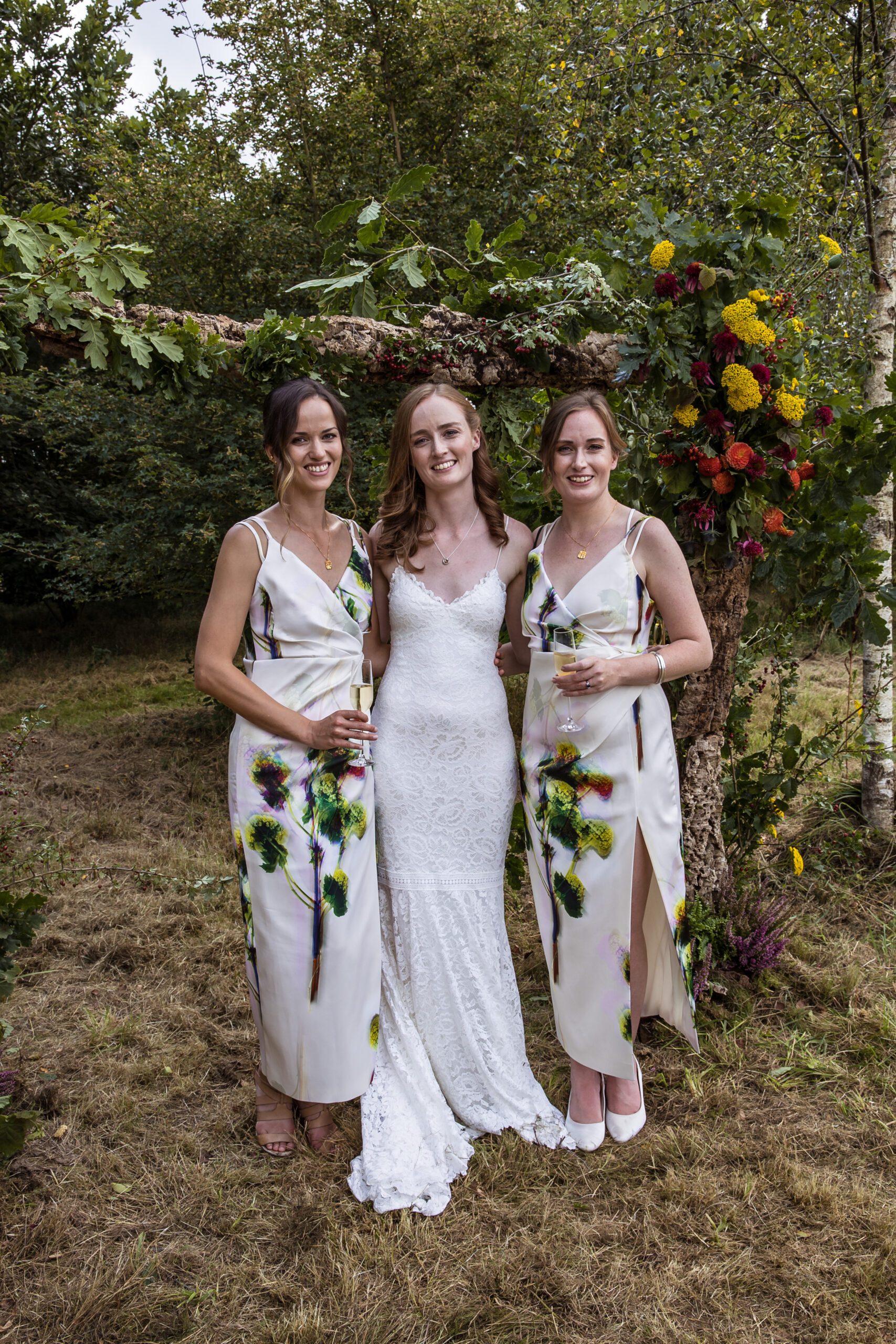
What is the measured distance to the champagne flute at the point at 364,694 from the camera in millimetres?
2254

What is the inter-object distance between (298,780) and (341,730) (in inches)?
9.7

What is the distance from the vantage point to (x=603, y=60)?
554 centimetres

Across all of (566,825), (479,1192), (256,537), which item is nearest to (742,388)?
(566,825)

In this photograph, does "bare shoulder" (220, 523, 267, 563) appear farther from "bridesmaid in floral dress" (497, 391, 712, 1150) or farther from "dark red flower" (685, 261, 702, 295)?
"dark red flower" (685, 261, 702, 295)

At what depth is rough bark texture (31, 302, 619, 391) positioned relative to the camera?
3.06m

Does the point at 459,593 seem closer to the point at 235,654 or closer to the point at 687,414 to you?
the point at 235,654

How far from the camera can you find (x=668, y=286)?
9.66 feet

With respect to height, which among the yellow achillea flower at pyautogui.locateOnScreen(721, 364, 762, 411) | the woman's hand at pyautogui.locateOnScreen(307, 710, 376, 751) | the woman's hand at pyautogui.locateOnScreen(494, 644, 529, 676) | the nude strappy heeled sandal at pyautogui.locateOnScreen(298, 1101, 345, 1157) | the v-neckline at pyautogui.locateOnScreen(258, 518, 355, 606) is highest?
the yellow achillea flower at pyautogui.locateOnScreen(721, 364, 762, 411)

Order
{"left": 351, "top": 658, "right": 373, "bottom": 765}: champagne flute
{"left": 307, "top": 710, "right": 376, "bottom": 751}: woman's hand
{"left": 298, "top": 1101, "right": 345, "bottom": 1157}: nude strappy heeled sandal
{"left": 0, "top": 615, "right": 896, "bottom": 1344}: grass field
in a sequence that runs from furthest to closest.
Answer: {"left": 298, "top": 1101, "right": 345, "bottom": 1157}: nude strappy heeled sandal, {"left": 307, "top": 710, "right": 376, "bottom": 751}: woman's hand, {"left": 351, "top": 658, "right": 373, "bottom": 765}: champagne flute, {"left": 0, "top": 615, "right": 896, "bottom": 1344}: grass field

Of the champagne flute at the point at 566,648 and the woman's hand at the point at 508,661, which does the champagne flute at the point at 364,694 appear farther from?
the champagne flute at the point at 566,648

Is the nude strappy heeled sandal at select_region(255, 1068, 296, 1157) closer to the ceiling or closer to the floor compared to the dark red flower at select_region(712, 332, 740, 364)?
closer to the floor

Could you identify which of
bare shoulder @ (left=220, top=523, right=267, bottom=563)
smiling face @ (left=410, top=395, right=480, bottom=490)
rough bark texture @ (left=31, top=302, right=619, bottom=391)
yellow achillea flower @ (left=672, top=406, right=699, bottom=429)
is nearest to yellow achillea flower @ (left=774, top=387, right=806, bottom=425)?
yellow achillea flower @ (left=672, top=406, right=699, bottom=429)

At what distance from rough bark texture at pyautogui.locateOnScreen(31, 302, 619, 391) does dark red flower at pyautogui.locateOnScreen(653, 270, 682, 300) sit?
35cm

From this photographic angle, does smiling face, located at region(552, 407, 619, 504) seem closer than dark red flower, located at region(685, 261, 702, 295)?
Yes
